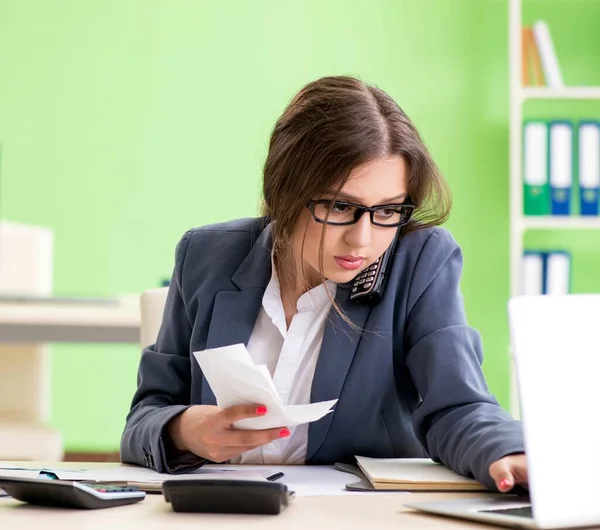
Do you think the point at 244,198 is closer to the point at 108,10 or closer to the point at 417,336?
the point at 108,10

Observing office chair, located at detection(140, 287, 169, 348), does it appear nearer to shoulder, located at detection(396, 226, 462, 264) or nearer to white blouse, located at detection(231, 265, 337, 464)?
white blouse, located at detection(231, 265, 337, 464)

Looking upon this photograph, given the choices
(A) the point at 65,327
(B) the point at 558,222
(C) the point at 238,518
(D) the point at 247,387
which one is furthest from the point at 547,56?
Answer: (C) the point at 238,518

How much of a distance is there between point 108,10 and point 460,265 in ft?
10.0

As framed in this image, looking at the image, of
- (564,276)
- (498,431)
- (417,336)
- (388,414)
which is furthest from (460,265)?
(564,276)

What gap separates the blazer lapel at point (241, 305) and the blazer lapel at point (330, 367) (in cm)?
13

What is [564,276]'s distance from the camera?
3580mm

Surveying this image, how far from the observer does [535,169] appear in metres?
3.56

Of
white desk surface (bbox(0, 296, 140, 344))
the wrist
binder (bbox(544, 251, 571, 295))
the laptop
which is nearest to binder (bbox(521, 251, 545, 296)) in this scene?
binder (bbox(544, 251, 571, 295))

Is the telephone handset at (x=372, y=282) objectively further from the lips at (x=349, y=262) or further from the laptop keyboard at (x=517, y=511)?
the laptop keyboard at (x=517, y=511)

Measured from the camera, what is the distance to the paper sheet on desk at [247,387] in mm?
1006

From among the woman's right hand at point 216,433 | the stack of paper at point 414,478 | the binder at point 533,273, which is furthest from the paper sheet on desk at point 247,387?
the binder at point 533,273

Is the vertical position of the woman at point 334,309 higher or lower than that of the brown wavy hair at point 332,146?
lower

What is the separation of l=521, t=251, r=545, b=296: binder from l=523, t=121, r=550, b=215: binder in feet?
0.54

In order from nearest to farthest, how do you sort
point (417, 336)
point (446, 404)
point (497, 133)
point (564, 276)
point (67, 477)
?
1. point (67, 477)
2. point (446, 404)
3. point (417, 336)
4. point (564, 276)
5. point (497, 133)
